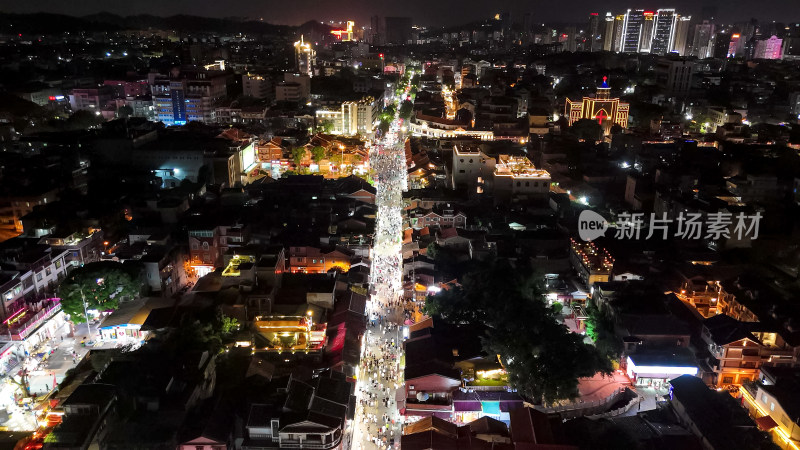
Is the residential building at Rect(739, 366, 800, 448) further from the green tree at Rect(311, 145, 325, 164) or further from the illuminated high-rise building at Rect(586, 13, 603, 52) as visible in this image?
the illuminated high-rise building at Rect(586, 13, 603, 52)

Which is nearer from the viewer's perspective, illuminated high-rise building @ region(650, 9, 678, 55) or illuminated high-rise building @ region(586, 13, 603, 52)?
illuminated high-rise building @ region(650, 9, 678, 55)

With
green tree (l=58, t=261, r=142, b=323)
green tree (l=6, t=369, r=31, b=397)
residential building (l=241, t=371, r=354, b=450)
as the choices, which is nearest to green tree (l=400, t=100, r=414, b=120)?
green tree (l=58, t=261, r=142, b=323)

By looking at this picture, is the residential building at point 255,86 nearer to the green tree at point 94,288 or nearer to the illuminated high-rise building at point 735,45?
the green tree at point 94,288

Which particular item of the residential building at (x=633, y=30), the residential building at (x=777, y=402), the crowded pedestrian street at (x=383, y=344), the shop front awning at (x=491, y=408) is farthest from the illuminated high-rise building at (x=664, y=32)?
the shop front awning at (x=491, y=408)

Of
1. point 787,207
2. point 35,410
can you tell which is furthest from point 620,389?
point 787,207

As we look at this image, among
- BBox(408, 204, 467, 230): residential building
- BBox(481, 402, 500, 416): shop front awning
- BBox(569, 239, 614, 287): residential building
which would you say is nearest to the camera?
BBox(481, 402, 500, 416): shop front awning

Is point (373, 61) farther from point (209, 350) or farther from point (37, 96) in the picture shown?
point (209, 350)

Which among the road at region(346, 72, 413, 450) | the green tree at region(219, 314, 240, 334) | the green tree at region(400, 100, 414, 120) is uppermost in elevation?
the green tree at region(400, 100, 414, 120)
